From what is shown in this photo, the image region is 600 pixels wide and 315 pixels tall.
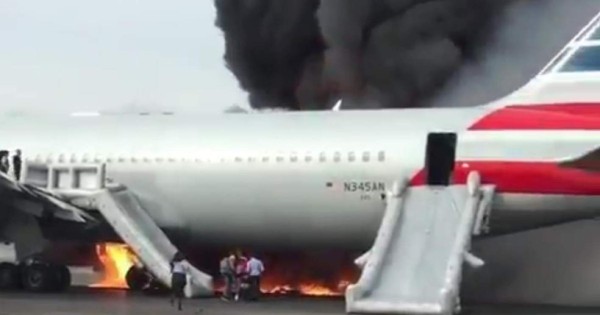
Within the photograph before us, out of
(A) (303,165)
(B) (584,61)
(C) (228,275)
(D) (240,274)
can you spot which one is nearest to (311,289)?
(D) (240,274)

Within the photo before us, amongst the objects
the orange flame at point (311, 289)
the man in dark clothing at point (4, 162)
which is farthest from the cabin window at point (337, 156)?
the man in dark clothing at point (4, 162)

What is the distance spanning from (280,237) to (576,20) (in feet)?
43.4

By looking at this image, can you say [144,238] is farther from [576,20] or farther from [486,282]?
[576,20]

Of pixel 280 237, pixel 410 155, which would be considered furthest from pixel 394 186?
pixel 280 237

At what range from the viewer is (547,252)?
33.9 m

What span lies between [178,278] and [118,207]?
13.0 ft

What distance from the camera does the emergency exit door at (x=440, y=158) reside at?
31344 millimetres

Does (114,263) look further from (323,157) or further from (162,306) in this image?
(323,157)

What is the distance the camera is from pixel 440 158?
31.5 m

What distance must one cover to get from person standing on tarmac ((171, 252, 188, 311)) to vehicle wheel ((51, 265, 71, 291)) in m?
4.51

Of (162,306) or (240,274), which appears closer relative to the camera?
(162,306)

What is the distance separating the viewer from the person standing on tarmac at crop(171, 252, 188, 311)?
3047 cm

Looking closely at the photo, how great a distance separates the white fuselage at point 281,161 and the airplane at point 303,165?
3cm

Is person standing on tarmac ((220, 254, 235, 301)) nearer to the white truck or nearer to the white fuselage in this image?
the white fuselage
